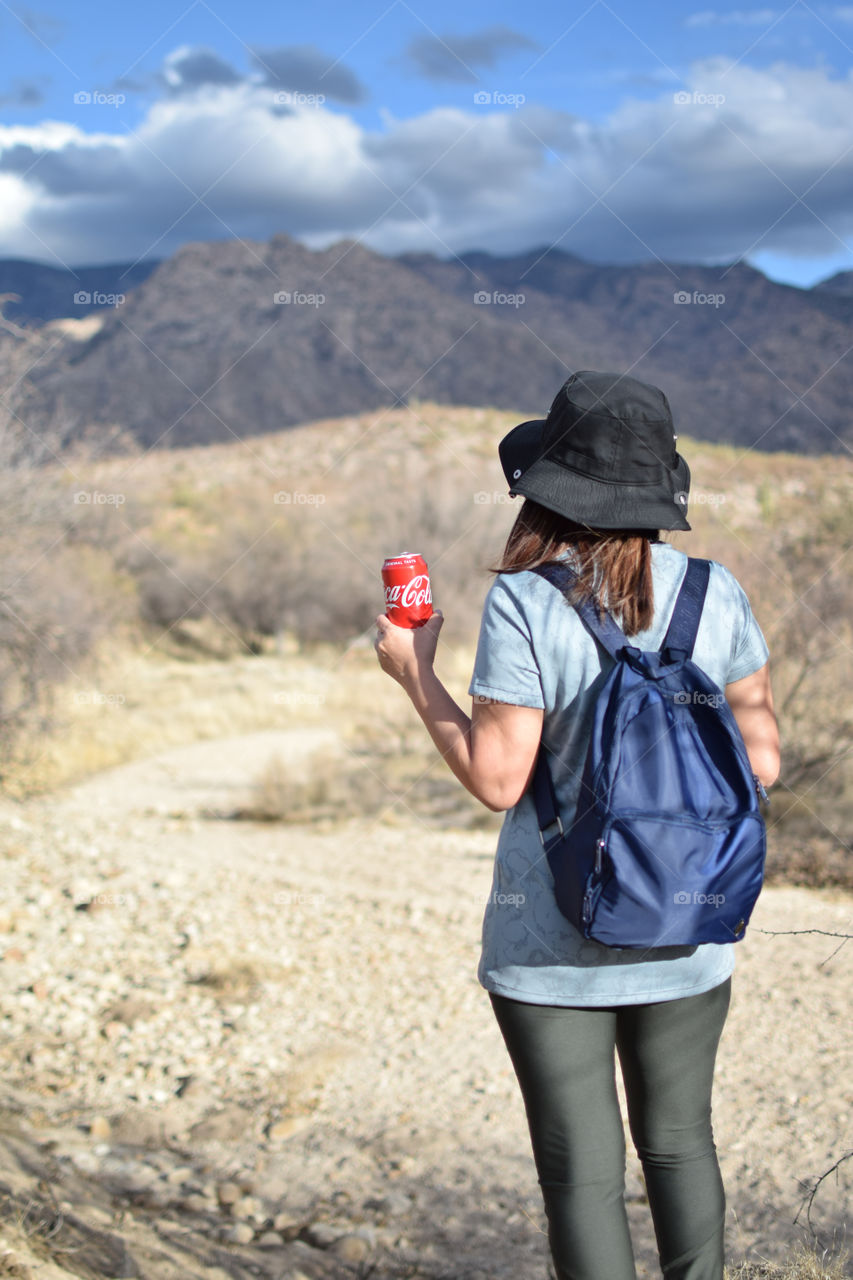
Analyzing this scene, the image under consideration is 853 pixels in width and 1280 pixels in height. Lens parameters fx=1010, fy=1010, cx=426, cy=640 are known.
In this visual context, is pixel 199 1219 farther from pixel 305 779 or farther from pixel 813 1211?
pixel 305 779

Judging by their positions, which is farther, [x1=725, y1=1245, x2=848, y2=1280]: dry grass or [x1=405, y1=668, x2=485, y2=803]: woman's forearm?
[x1=725, y1=1245, x2=848, y2=1280]: dry grass

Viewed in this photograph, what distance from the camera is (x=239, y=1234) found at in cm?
303

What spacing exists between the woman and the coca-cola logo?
18 centimetres

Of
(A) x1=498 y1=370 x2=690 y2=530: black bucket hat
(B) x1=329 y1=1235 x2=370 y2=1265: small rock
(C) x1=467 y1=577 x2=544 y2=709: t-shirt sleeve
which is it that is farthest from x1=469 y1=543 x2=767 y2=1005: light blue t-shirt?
(B) x1=329 y1=1235 x2=370 y2=1265: small rock

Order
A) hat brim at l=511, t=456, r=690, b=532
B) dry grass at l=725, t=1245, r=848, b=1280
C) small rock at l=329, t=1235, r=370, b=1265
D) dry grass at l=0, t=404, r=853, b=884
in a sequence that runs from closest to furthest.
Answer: hat brim at l=511, t=456, r=690, b=532, dry grass at l=725, t=1245, r=848, b=1280, small rock at l=329, t=1235, r=370, b=1265, dry grass at l=0, t=404, r=853, b=884

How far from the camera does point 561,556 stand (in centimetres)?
164

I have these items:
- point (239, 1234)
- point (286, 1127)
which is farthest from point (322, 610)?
point (239, 1234)

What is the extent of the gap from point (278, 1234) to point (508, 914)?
Answer: 2.03 m

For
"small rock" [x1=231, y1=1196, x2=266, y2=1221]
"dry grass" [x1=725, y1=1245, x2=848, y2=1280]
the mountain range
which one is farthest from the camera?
the mountain range

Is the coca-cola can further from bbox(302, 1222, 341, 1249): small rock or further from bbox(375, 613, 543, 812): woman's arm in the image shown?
bbox(302, 1222, 341, 1249): small rock

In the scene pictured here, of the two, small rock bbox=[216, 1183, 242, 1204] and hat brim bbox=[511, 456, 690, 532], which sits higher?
hat brim bbox=[511, 456, 690, 532]

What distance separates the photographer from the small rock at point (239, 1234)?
299 centimetres

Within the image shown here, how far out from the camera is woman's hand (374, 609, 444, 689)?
174 cm

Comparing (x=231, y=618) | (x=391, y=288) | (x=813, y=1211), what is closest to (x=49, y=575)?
(x=231, y=618)
